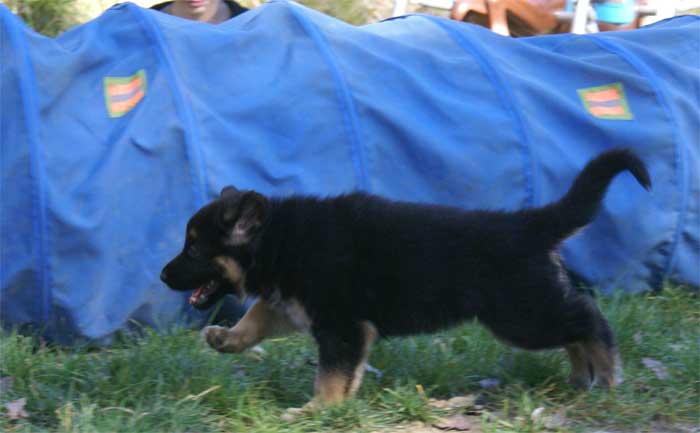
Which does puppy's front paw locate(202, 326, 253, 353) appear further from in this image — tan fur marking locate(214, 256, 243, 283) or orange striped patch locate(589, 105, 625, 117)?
orange striped patch locate(589, 105, 625, 117)

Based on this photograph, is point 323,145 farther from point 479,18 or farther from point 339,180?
point 479,18

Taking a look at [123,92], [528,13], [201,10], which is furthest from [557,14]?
[123,92]

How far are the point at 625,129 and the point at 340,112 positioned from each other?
5.41 ft

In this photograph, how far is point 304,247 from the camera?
13.6 ft

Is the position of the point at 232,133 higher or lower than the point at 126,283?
higher

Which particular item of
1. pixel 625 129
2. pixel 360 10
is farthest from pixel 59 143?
pixel 360 10

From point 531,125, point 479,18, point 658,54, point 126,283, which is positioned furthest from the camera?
point 479,18

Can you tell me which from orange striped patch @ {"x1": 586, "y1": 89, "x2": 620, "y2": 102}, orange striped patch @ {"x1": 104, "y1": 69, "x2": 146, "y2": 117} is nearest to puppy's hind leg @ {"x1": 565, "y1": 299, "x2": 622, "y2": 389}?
orange striped patch @ {"x1": 586, "y1": 89, "x2": 620, "y2": 102}

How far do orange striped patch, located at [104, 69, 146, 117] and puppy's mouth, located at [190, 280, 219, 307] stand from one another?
1208 millimetres

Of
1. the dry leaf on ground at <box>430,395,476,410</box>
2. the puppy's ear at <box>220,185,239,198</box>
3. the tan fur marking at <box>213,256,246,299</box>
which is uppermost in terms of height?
the puppy's ear at <box>220,185,239,198</box>

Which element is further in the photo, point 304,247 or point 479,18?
point 479,18

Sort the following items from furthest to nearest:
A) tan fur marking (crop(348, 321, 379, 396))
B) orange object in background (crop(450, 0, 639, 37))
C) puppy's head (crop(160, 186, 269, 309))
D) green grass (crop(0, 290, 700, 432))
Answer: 1. orange object in background (crop(450, 0, 639, 37))
2. puppy's head (crop(160, 186, 269, 309))
3. tan fur marking (crop(348, 321, 379, 396))
4. green grass (crop(0, 290, 700, 432))

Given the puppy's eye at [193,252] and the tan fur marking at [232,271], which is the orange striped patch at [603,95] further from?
the puppy's eye at [193,252]

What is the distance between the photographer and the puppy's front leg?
4355 mm
